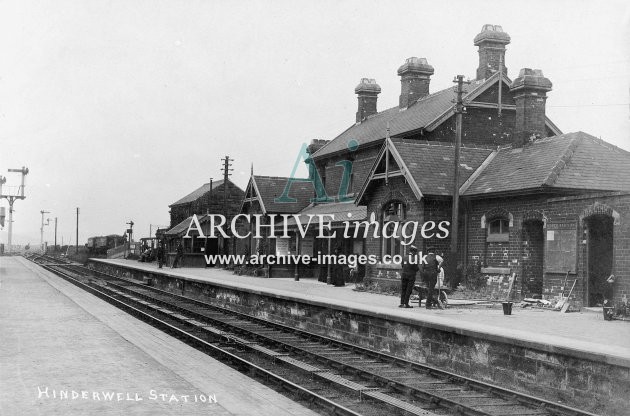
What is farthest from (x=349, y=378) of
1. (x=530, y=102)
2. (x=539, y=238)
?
(x=530, y=102)

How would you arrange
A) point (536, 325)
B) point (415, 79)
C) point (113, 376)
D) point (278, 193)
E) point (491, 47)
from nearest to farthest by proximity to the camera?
point (113, 376) → point (536, 325) → point (491, 47) → point (415, 79) → point (278, 193)

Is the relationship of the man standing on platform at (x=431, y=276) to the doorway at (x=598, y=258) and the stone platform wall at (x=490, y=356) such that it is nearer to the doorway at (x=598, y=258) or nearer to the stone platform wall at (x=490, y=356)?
the stone platform wall at (x=490, y=356)

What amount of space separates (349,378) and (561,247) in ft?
27.9

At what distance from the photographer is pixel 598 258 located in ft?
53.4

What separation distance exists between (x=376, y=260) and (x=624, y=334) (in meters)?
12.1

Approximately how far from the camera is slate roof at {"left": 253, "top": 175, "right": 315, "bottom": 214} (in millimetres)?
34438

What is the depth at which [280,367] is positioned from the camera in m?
11.5

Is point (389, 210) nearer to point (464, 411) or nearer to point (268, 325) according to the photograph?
point (268, 325)

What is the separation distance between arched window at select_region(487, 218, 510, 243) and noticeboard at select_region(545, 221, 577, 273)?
201 cm

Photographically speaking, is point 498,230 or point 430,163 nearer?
point 498,230

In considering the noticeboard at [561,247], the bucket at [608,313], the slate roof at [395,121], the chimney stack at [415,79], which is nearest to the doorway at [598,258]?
the noticeboard at [561,247]

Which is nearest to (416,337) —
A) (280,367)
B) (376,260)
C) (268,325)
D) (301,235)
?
(280,367)

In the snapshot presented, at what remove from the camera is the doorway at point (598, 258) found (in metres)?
16.2

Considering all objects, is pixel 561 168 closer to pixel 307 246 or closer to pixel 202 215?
pixel 307 246
